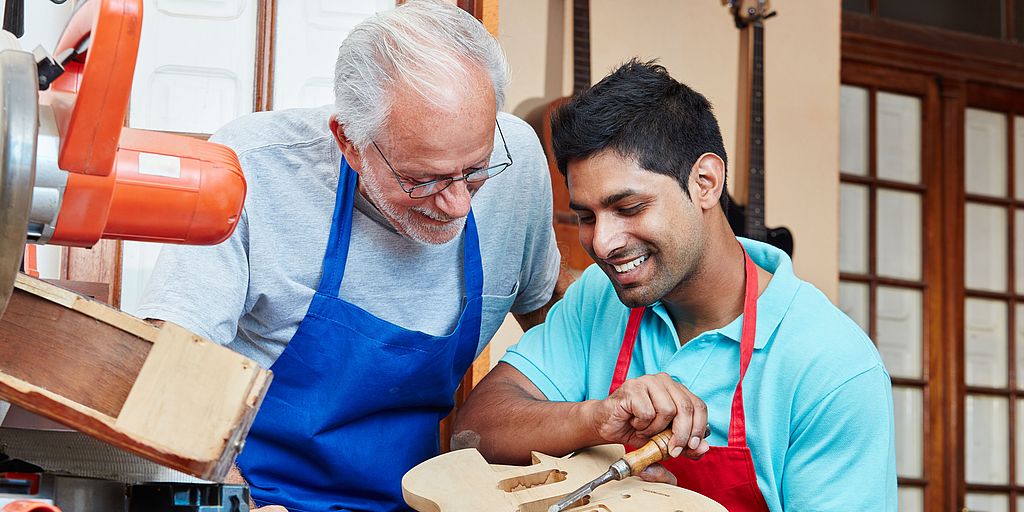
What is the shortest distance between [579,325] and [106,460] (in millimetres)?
917

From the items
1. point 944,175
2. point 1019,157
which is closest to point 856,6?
point 944,175

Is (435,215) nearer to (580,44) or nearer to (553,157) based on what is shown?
(553,157)

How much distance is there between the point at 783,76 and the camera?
4.26 metres

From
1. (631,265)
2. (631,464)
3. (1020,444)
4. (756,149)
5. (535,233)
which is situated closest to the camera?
(631,464)

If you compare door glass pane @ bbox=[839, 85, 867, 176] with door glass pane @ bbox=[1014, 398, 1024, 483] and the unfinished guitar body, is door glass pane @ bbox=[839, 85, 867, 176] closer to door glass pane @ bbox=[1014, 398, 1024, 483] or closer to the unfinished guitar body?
door glass pane @ bbox=[1014, 398, 1024, 483]

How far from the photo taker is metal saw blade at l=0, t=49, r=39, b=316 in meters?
0.66

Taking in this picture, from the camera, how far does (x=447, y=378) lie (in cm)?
178

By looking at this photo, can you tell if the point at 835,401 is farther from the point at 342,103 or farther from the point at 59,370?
the point at 59,370

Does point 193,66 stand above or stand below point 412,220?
above

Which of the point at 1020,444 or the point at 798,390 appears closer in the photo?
the point at 798,390

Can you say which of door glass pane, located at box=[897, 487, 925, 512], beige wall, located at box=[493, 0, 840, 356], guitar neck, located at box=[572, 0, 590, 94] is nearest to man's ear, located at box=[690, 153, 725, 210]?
guitar neck, located at box=[572, 0, 590, 94]

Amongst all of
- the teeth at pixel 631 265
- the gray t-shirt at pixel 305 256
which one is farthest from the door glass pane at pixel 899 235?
the teeth at pixel 631 265

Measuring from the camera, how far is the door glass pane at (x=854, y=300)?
4.62 metres

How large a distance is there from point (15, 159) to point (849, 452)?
3.62 ft
